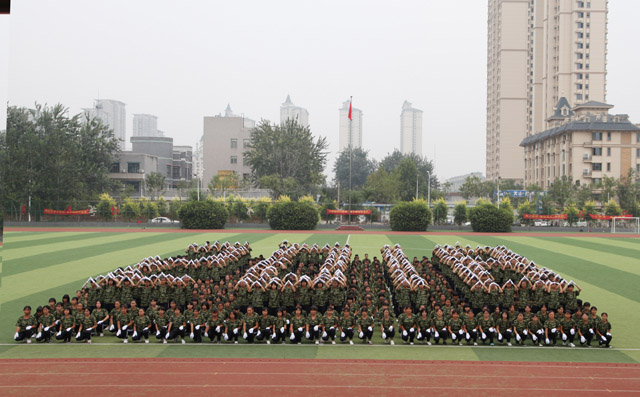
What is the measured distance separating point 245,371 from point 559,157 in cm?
7683

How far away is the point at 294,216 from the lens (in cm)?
4197

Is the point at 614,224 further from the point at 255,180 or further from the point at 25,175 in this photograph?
the point at 25,175

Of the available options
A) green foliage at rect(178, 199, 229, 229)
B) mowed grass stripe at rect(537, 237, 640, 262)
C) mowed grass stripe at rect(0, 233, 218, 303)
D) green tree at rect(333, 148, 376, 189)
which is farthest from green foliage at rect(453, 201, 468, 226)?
green tree at rect(333, 148, 376, 189)

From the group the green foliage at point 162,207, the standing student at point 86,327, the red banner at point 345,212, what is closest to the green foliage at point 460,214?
the red banner at point 345,212

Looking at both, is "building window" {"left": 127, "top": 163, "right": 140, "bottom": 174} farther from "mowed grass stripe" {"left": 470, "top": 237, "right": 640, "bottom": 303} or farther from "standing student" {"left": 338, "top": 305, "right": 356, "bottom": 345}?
"standing student" {"left": 338, "top": 305, "right": 356, "bottom": 345}

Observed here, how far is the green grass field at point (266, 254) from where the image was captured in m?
10.6

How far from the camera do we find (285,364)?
994 cm

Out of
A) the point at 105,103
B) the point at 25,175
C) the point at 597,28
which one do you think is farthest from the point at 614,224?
the point at 105,103

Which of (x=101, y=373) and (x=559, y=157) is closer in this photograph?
(x=101, y=373)

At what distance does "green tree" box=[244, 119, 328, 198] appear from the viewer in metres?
69.8

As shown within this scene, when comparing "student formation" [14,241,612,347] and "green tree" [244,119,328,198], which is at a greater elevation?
"green tree" [244,119,328,198]

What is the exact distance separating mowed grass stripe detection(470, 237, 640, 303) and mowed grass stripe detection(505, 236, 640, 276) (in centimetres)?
33

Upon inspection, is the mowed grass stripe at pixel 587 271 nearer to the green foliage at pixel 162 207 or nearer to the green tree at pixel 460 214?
the green tree at pixel 460 214

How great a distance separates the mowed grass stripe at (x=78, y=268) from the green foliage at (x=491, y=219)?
2225 cm
